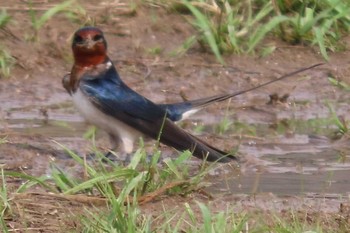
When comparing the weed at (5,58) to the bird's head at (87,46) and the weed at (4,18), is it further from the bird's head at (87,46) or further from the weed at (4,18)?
the bird's head at (87,46)

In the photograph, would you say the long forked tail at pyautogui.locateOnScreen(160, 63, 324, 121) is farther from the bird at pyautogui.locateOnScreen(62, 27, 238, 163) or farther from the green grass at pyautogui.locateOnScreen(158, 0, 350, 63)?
the green grass at pyautogui.locateOnScreen(158, 0, 350, 63)

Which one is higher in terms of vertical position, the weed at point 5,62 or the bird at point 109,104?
the bird at point 109,104

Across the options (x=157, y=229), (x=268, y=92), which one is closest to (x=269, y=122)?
(x=268, y=92)

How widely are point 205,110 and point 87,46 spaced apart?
92cm

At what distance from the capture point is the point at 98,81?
6359 mm

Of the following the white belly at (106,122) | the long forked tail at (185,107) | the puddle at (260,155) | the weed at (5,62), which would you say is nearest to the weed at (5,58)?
the weed at (5,62)

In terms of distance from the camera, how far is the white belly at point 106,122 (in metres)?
6.28

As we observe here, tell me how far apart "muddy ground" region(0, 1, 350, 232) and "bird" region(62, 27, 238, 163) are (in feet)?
0.44

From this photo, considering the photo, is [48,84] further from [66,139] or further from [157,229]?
[157,229]

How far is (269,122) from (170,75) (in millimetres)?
845

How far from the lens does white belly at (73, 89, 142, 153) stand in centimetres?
628

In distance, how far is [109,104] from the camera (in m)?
6.30

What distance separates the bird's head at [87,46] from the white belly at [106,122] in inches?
8.1

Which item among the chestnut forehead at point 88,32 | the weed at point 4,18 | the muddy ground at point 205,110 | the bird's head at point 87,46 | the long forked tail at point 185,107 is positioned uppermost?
the chestnut forehead at point 88,32
